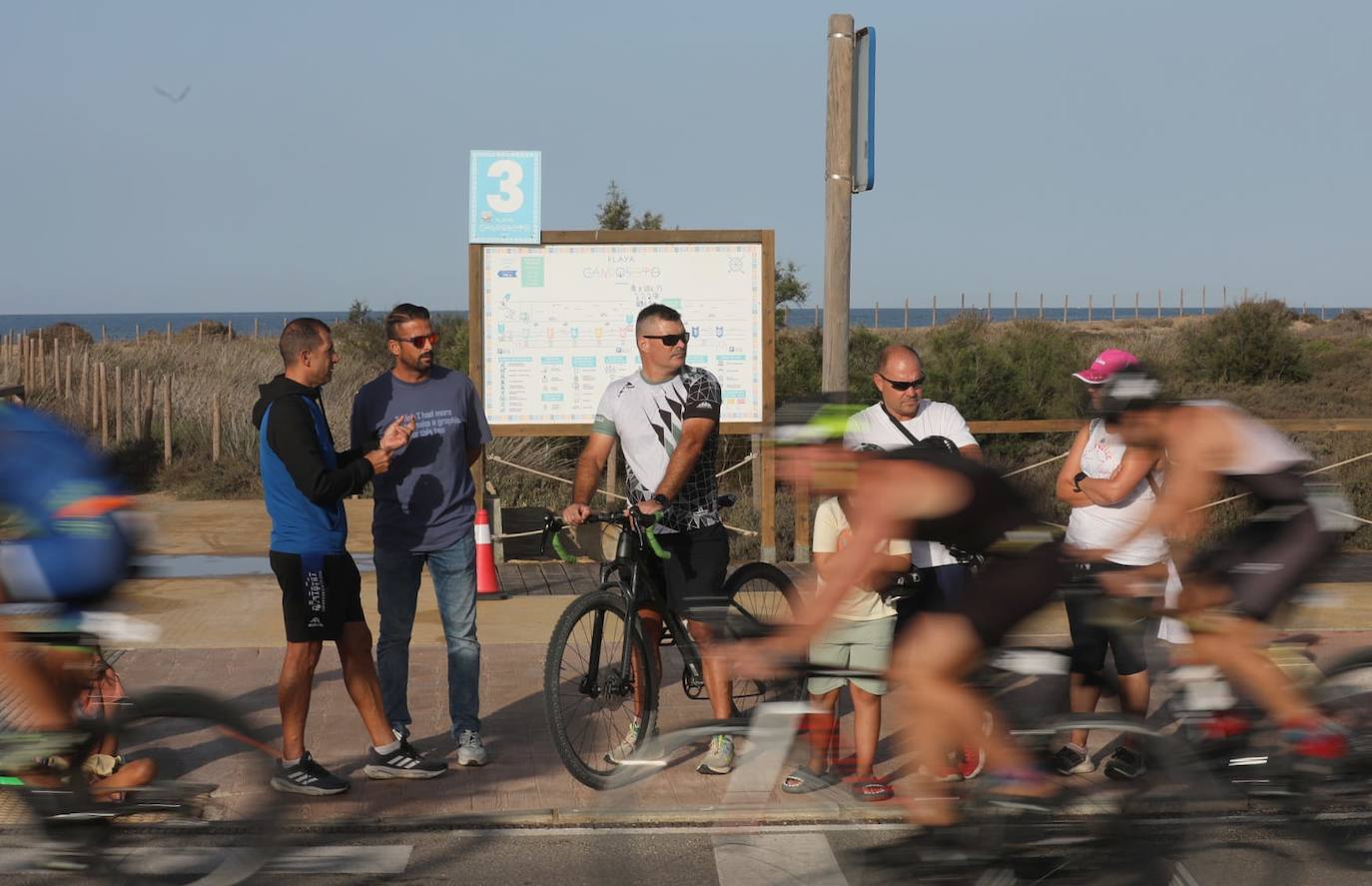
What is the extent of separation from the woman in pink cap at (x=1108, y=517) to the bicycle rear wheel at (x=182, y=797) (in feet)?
10.2

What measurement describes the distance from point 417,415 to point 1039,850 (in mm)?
3327

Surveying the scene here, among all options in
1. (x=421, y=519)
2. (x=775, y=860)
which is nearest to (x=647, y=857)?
(x=775, y=860)

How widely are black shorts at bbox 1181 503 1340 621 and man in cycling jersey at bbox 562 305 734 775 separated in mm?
2037

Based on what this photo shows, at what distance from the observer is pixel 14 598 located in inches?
189

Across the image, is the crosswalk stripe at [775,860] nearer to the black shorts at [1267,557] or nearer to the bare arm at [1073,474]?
the black shorts at [1267,557]

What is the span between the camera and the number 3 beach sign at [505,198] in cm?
1162

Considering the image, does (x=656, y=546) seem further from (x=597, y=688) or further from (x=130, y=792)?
(x=130, y=792)

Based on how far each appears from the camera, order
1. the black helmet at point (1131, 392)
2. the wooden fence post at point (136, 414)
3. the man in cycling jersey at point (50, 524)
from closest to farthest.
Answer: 1. the man in cycling jersey at point (50, 524)
2. the black helmet at point (1131, 392)
3. the wooden fence post at point (136, 414)

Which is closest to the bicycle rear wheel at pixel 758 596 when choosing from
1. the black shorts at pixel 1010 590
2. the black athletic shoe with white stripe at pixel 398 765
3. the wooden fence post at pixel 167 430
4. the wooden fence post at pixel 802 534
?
the black athletic shoe with white stripe at pixel 398 765

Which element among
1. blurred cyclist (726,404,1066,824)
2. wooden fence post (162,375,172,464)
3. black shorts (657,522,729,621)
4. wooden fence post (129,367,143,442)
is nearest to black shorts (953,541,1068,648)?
blurred cyclist (726,404,1066,824)

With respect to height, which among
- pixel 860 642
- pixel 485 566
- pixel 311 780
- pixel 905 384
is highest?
pixel 905 384

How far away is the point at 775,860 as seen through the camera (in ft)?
18.2

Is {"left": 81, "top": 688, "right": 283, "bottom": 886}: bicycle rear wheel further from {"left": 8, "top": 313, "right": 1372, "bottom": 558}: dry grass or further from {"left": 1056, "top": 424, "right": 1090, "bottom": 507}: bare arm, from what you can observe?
{"left": 1056, "top": 424, "right": 1090, "bottom": 507}: bare arm

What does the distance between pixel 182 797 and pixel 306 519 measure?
165 cm
